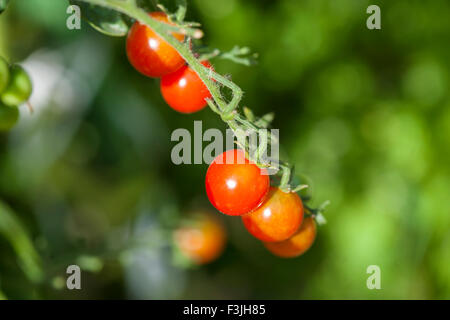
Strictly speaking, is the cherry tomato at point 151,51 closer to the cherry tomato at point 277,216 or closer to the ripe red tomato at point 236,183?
the ripe red tomato at point 236,183

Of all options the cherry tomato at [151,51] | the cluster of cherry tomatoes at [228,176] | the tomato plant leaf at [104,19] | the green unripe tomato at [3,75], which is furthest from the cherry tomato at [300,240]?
the green unripe tomato at [3,75]

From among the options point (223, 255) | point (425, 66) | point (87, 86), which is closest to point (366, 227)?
point (223, 255)

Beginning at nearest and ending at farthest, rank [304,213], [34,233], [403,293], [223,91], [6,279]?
[223,91]
[304,213]
[6,279]
[34,233]
[403,293]

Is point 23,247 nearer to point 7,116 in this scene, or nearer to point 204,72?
point 7,116

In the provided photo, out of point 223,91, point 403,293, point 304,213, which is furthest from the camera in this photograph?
point 403,293

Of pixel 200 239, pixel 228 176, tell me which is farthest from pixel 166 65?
pixel 200 239

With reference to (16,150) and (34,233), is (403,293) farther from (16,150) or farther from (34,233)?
(16,150)

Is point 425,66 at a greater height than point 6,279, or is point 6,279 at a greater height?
point 425,66
